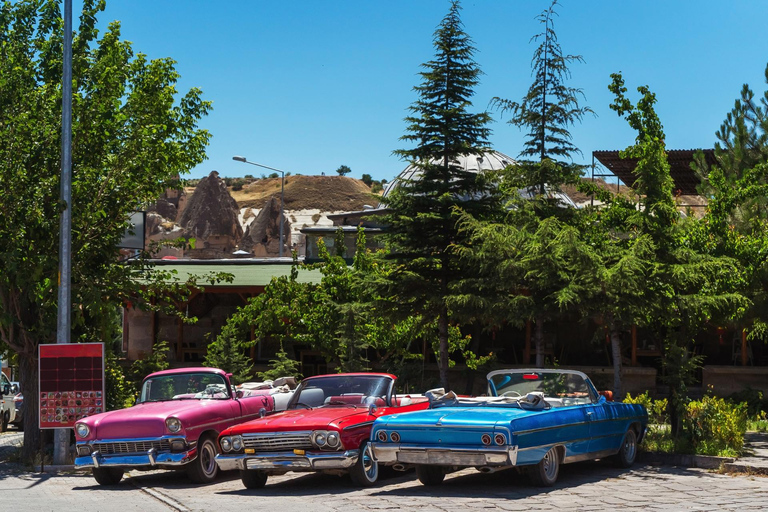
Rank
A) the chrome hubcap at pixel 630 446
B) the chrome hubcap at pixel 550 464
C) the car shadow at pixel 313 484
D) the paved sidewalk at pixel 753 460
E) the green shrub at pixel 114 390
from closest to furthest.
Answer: the chrome hubcap at pixel 550 464 < the car shadow at pixel 313 484 < the paved sidewalk at pixel 753 460 < the chrome hubcap at pixel 630 446 < the green shrub at pixel 114 390

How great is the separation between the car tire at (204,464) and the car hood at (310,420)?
3.01 feet

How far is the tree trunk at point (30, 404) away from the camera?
1650 cm

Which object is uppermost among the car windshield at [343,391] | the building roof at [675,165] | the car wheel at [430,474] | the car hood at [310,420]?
the building roof at [675,165]

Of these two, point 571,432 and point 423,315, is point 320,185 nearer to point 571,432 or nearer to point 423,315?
point 423,315

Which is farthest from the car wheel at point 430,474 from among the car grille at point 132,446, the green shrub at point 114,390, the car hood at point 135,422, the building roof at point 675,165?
the building roof at point 675,165

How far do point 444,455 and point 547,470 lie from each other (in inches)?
53.7

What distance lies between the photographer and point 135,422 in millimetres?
11984

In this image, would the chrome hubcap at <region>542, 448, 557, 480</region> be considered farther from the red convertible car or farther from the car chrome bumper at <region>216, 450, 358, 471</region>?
the car chrome bumper at <region>216, 450, 358, 471</region>

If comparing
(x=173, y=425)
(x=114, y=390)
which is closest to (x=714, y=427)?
(x=173, y=425)

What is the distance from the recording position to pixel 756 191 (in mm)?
14445

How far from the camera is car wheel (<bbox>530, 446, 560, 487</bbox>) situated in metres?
10.3

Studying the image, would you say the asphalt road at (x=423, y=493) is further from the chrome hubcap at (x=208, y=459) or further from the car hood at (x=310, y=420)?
the car hood at (x=310, y=420)

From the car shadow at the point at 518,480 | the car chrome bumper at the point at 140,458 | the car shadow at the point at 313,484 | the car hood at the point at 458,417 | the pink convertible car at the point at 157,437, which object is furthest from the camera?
the pink convertible car at the point at 157,437

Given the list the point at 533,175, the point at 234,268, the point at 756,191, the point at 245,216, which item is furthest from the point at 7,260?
the point at 245,216
